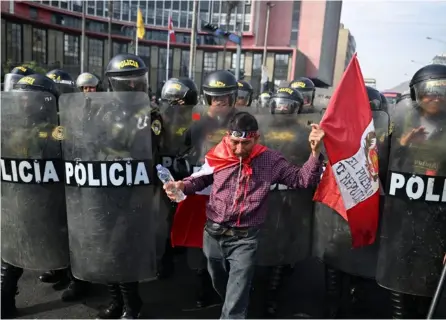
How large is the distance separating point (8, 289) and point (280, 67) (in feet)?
154

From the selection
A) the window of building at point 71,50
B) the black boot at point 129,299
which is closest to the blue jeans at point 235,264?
the black boot at point 129,299

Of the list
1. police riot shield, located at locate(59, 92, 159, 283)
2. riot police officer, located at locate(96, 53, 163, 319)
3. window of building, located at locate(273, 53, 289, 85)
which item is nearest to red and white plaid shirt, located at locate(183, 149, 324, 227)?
police riot shield, located at locate(59, 92, 159, 283)

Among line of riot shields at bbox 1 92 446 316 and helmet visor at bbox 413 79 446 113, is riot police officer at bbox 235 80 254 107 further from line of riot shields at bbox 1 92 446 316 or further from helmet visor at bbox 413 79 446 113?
helmet visor at bbox 413 79 446 113

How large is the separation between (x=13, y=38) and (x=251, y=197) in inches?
1547

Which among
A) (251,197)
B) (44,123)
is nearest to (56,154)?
(44,123)

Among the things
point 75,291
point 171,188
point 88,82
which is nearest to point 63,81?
point 88,82

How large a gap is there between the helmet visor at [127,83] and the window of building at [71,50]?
143ft

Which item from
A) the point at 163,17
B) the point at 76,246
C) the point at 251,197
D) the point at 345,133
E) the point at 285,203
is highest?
the point at 163,17

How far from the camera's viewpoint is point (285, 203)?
362 centimetres

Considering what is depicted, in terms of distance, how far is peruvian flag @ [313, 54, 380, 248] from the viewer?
2984mm

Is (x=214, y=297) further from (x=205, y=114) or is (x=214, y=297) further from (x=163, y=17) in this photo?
(x=163, y=17)

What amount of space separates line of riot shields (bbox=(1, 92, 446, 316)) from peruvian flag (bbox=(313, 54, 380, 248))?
133 mm

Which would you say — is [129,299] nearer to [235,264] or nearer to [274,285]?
[235,264]

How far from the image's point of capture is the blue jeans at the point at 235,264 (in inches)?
115
